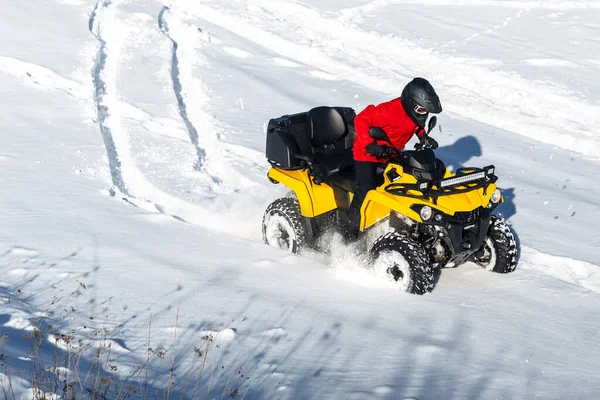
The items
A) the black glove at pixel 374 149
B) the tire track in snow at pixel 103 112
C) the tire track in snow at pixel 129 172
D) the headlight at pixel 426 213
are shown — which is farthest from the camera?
the tire track in snow at pixel 103 112

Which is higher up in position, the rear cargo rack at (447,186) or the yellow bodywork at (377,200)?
the rear cargo rack at (447,186)

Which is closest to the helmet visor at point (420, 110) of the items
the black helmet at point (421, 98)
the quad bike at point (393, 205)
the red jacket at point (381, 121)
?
the black helmet at point (421, 98)

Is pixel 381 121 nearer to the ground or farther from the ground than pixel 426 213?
farther from the ground

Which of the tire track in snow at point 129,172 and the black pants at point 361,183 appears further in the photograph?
the tire track in snow at point 129,172

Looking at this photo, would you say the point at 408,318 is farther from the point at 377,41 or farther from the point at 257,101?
the point at 377,41

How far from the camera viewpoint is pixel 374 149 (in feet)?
19.9

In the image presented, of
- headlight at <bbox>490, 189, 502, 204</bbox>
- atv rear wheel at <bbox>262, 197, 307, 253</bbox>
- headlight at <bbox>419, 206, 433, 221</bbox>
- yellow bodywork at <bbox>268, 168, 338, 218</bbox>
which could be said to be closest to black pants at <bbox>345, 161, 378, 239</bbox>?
yellow bodywork at <bbox>268, 168, 338, 218</bbox>

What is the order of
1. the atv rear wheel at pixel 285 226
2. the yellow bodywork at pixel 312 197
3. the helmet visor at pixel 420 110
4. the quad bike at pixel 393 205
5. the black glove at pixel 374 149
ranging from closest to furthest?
the quad bike at pixel 393 205, the black glove at pixel 374 149, the helmet visor at pixel 420 110, the yellow bodywork at pixel 312 197, the atv rear wheel at pixel 285 226

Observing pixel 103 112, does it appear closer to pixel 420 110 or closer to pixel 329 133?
pixel 329 133

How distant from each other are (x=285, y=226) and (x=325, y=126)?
1020mm

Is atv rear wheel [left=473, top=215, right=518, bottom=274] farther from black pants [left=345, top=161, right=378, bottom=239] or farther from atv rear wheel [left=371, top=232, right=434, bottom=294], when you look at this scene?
black pants [left=345, top=161, right=378, bottom=239]

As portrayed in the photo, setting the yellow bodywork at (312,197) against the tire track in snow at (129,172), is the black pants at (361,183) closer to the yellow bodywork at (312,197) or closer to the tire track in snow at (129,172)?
the yellow bodywork at (312,197)

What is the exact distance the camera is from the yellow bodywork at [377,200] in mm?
5902

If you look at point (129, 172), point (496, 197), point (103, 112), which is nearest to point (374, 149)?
point (496, 197)
